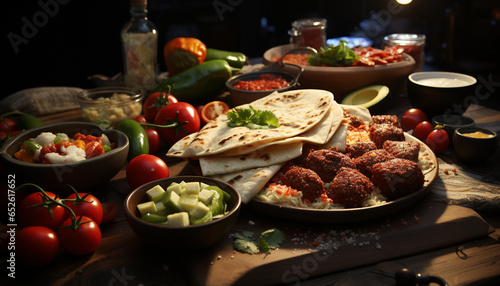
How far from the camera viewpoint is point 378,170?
242 centimetres

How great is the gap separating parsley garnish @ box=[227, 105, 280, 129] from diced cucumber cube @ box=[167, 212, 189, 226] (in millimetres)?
1037

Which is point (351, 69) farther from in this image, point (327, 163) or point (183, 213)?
point (183, 213)

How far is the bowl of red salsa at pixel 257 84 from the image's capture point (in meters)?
3.76

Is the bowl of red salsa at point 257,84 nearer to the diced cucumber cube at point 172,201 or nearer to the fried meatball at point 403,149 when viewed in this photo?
the fried meatball at point 403,149

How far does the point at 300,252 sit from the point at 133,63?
2887mm

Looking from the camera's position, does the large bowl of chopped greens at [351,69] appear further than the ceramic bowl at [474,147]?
Yes

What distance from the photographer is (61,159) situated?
2.50 m

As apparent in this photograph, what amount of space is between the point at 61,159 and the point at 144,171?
0.47 metres

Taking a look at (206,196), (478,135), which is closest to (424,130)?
(478,135)

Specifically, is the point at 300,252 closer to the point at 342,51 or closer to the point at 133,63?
the point at 342,51

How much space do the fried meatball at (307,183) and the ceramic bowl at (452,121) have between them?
4.70 feet

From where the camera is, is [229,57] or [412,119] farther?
[229,57]

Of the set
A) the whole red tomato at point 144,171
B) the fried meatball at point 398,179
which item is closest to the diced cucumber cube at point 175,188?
the whole red tomato at point 144,171

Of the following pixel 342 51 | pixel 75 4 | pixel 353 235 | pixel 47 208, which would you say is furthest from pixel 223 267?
pixel 75 4
